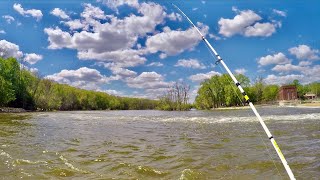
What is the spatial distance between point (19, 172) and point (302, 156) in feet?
28.3

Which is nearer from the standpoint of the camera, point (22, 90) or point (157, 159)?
point (157, 159)

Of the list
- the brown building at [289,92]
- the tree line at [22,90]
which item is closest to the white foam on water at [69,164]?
the tree line at [22,90]

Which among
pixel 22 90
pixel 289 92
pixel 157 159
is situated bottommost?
pixel 157 159

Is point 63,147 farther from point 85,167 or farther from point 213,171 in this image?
point 213,171

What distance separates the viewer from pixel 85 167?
9.23 meters

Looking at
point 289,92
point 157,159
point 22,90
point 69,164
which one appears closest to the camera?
point 69,164

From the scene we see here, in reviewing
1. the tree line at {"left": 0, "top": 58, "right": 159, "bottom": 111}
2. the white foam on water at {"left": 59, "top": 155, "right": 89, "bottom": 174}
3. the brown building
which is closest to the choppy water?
the white foam on water at {"left": 59, "top": 155, "right": 89, "bottom": 174}

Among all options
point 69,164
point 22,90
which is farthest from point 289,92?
point 69,164

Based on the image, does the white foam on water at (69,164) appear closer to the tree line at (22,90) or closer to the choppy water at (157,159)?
the choppy water at (157,159)

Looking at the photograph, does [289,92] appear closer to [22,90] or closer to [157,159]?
[22,90]

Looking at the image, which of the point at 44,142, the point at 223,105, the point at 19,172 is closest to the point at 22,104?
the point at 223,105

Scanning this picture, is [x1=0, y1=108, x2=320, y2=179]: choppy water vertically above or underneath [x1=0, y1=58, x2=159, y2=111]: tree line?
underneath

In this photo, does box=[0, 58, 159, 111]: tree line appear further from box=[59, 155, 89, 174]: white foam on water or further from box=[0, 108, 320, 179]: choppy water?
box=[59, 155, 89, 174]: white foam on water

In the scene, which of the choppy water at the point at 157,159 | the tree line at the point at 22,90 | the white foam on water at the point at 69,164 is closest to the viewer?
the choppy water at the point at 157,159
